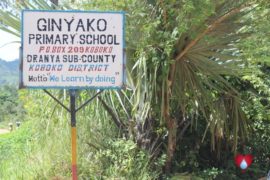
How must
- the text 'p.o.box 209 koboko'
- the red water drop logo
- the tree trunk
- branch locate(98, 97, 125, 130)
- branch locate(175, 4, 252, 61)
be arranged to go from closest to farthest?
the text 'p.o.box 209 koboko'
branch locate(175, 4, 252, 61)
branch locate(98, 97, 125, 130)
the tree trunk
the red water drop logo

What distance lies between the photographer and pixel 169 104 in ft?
23.4

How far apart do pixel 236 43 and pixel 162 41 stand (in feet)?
3.88

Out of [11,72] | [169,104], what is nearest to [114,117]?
[169,104]

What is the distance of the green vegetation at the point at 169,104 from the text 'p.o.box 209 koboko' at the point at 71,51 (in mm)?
1017

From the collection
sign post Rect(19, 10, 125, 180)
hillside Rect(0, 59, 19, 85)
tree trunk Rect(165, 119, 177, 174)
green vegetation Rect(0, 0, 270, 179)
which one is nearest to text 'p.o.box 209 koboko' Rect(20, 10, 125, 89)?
sign post Rect(19, 10, 125, 180)

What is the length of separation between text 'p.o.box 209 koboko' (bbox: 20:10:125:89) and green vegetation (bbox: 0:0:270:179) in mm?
1017

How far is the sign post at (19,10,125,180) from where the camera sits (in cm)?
469

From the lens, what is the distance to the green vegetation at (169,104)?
612 centimetres

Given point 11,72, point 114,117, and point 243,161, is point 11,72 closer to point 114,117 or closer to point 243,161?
point 114,117

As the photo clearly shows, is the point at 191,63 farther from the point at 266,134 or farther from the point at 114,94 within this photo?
the point at 266,134

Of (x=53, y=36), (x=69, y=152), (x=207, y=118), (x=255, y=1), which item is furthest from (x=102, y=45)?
(x=207, y=118)

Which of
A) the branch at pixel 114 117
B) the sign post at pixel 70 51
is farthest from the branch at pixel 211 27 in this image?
the sign post at pixel 70 51

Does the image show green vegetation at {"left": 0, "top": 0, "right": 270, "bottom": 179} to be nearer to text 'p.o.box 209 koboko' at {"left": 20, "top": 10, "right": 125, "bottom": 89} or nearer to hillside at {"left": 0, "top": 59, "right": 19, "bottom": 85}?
hillside at {"left": 0, "top": 59, "right": 19, "bottom": 85}

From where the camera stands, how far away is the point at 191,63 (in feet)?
22.7
